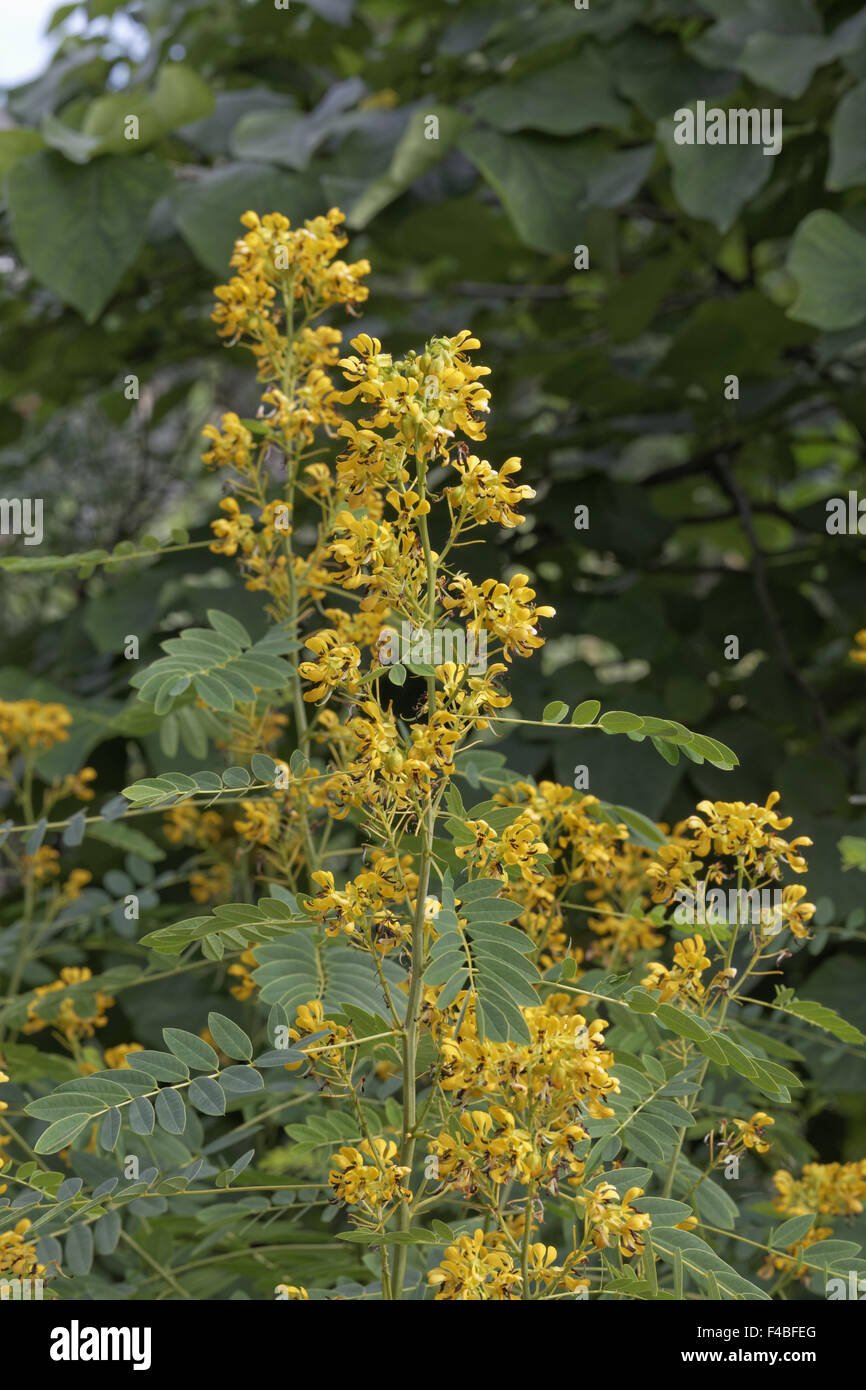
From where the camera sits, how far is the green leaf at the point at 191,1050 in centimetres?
56

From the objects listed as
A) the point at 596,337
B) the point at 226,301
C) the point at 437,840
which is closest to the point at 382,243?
the point at 596,337

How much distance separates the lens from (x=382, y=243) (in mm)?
1447

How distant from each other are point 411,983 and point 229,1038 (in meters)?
0.11

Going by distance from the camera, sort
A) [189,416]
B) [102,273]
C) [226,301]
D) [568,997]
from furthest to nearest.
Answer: [189,416] < [102,273] < [226,301] < [568,997]

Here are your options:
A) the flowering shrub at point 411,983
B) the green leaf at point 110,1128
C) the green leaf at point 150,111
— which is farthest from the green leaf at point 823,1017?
the green leaf at point 150,111

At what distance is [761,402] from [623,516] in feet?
0.73

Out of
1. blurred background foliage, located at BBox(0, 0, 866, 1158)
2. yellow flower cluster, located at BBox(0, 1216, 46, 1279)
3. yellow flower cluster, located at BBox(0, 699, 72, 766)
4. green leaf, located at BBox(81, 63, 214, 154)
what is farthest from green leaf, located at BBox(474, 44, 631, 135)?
yellow flower cluster, located at BBox(0, 1216, 46, 1279)

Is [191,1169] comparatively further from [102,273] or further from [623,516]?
[623,516]

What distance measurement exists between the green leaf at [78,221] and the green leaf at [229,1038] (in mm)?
867

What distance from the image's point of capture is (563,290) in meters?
1.74

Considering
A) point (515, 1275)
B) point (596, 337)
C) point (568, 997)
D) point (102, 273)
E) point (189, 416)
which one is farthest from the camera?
point (189, 416)

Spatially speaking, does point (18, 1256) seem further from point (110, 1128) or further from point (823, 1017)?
point (823, 1017)

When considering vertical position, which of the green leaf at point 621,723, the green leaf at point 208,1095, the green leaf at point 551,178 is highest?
the green leaf at point 551,178

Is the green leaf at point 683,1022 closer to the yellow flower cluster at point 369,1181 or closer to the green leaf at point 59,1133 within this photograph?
the yellow flower cluster at point 369,1181
